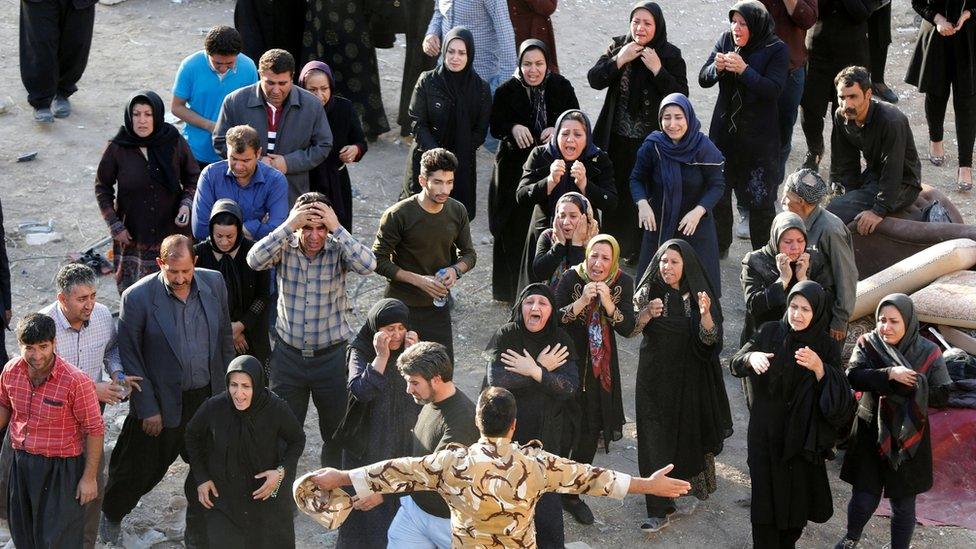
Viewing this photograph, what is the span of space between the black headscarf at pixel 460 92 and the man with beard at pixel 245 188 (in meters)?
1.63

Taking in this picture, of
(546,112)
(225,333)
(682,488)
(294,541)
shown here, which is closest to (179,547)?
(294,541)

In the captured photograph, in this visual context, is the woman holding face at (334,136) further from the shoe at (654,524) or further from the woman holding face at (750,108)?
the shoe at (654,524)

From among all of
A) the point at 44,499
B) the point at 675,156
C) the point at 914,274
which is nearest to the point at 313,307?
the point at 44,499

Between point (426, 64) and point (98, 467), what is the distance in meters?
5.33

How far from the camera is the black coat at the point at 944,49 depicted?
1025cm

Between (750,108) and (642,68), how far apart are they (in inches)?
30.8

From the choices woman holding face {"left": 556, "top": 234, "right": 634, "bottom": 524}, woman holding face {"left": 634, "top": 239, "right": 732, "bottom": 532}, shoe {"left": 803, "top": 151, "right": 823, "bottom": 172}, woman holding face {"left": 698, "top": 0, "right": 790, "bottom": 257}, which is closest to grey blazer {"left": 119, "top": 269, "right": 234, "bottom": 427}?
woman holding face {"left": 556, "top": 234, "right": 634, "bottom": 524}

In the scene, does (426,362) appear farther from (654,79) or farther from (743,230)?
(743,230)

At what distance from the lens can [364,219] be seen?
9836 mm

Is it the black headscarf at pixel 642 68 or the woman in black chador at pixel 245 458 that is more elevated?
the black headscarf at pixel 642 68

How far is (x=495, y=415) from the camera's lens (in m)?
5.16

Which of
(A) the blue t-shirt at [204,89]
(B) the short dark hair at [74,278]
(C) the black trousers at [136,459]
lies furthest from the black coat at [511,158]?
(B) the short dark hair at [74,278]

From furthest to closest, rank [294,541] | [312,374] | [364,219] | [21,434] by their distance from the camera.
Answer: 1. [364,219]
2. [312,374]
3. [294,541]
4. [21,434]

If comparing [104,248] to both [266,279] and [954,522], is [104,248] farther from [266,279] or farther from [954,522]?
[954,522]
